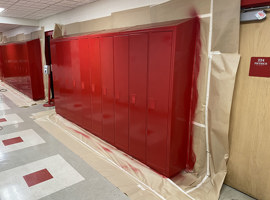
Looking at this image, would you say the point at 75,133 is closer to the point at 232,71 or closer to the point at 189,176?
the point at 189,176

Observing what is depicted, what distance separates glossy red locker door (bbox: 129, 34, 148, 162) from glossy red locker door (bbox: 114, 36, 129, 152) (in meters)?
0.10

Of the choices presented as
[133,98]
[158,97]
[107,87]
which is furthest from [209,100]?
[107,87]

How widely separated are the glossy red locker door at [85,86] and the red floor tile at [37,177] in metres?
1.49

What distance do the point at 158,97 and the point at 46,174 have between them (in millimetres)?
1948

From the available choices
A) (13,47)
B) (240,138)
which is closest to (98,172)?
(240,138)

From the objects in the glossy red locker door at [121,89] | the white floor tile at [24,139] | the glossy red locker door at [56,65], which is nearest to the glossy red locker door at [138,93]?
the glossy red locker door at [121,89]

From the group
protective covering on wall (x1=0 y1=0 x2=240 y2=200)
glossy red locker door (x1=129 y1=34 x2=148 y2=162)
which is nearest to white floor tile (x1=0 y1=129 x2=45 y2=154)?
→ protective covering on wall (x1=0 y1=0 x2=240 y2=200)

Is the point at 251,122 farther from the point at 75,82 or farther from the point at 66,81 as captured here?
the point at 66,81

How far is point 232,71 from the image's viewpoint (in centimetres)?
227

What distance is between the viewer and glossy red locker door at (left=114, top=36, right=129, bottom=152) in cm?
296

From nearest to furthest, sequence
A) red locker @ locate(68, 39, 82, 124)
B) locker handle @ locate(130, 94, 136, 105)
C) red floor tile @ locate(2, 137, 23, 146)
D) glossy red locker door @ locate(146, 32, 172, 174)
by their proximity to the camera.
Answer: glossy red locker door @ locate(146, 32, 172, 174), locker handle @ locate(130, 94, 136, 105), red floor tile @ locate(2, 137, 23, 146), red locker @ locate(68, 39, 82, 124)

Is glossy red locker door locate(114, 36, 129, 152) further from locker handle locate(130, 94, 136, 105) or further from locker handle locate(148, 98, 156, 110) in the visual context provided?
locker handle locate(148, 98, 156, 110)

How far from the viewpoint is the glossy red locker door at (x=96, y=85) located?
140 inches

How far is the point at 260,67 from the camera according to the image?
2.13 metres
